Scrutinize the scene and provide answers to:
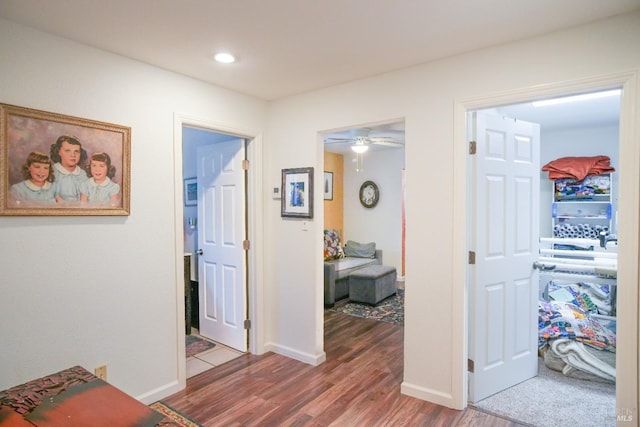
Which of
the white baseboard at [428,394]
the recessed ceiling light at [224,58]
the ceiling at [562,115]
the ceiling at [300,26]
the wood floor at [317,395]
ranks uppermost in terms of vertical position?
the ceiling at [562,115]

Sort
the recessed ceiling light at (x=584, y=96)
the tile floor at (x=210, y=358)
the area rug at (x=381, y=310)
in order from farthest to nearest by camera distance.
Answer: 1. the area rug at (x=381, y=310)
2. the tile floor at (x=210, y=358)
3. the recessed ceiling light at (x=584, y=96)

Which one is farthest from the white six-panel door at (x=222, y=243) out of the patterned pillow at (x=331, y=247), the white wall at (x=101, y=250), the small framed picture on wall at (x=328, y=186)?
the small framed picture on wall at (x=328, y=186)

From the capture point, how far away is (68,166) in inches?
87.6

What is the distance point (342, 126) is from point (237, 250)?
61.5 inches

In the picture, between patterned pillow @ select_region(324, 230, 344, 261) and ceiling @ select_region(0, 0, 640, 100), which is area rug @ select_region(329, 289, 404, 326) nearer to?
patterned pillow @ select_region(324, 230, 344, 261)

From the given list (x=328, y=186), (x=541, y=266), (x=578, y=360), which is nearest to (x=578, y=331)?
(x=578, y=360)

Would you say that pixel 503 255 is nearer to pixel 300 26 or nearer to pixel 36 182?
pixel 300 26

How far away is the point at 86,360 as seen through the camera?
2.31 meters

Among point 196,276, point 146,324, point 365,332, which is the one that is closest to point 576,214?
point 365,332

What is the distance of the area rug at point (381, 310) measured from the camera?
4.68 m

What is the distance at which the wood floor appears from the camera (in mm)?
2449

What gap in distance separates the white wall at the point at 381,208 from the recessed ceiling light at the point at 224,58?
452 centimetres

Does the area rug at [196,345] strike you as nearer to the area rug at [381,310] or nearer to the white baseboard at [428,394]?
the area rug at [381,310]
